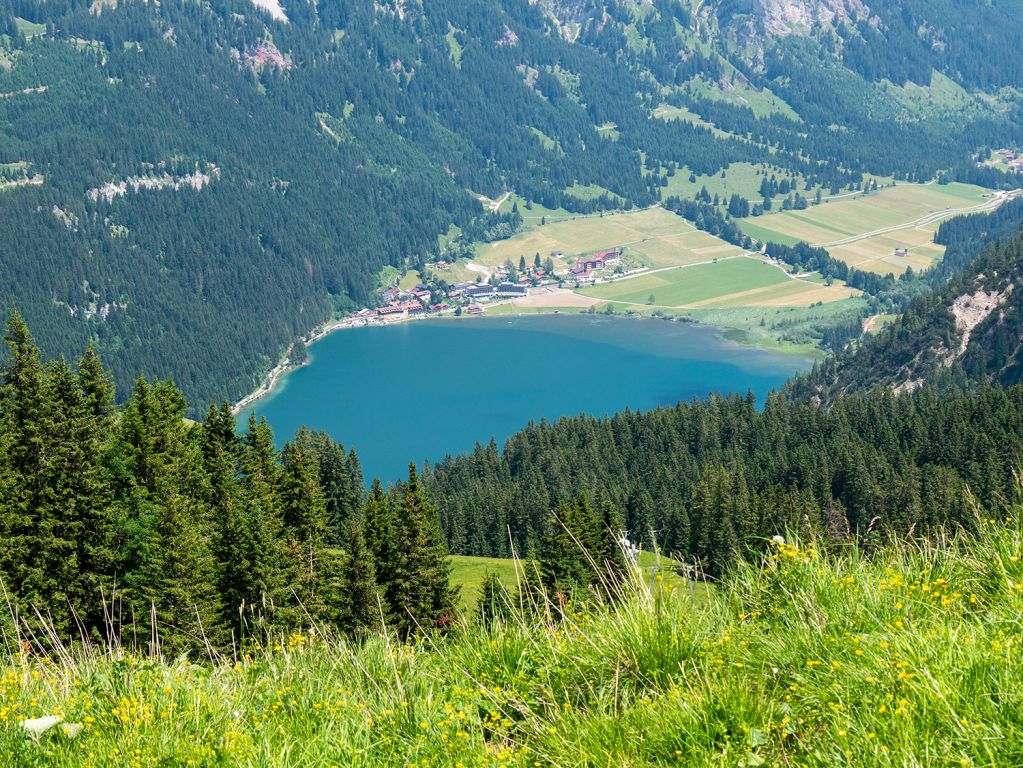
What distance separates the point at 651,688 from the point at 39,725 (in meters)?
5.25

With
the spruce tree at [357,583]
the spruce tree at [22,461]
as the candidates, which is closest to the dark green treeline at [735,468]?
the spruce tree at [357,583]

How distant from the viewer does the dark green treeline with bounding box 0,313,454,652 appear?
31156mm

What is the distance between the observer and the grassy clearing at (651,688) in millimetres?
7180

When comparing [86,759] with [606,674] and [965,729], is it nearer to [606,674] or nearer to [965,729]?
[606,674]

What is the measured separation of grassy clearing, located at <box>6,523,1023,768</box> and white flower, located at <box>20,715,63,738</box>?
0.11 metres

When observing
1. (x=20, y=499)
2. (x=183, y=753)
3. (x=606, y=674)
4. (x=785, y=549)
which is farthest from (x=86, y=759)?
(x=20, y=499)

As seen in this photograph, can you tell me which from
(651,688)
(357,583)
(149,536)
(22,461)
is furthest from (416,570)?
(651,688)

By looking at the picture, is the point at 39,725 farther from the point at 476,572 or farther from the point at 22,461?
the point at 476,572

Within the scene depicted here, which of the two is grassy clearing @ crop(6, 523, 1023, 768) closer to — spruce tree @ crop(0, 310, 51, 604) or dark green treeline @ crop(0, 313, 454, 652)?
dark green treeline @ crop(0, 313, 454, 652)

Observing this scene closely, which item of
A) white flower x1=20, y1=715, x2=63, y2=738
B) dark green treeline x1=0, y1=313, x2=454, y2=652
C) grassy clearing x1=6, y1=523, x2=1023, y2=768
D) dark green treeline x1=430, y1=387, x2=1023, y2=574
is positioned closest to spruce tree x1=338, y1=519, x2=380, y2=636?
dark green treeline x1=0, y1=313, x2=454, y2=652

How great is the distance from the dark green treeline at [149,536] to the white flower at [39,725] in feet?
58.7

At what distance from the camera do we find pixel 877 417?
120250 millimetres

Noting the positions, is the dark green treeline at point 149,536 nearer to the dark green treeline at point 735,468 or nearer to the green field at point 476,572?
the green field at point 476,572

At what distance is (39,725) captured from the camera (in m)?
8.73
